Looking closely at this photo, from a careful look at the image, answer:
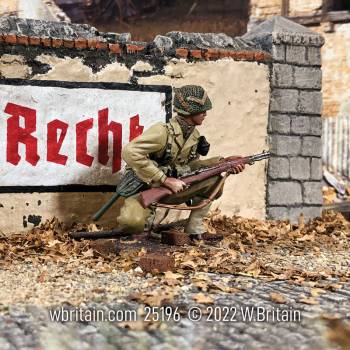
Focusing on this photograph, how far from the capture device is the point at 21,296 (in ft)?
13.8

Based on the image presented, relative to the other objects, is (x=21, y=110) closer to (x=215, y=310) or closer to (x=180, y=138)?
(x=180, y=138)

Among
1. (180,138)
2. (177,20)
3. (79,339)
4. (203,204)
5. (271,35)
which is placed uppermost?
(177,20)

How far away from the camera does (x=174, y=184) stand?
5.92 meters

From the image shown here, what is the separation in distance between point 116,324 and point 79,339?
0.96 feet

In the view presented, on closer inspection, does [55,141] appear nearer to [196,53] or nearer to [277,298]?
[196,53]

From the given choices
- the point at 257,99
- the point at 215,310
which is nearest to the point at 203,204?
the point at 257,99

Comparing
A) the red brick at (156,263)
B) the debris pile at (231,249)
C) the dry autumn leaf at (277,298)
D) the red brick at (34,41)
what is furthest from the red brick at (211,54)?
the dry autumn leaf at (277,298)

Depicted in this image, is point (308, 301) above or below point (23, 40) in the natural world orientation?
below

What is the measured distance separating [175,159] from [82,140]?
1.06 meters

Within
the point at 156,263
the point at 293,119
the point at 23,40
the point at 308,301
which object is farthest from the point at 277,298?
the point at 293,119

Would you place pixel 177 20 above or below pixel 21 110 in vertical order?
above

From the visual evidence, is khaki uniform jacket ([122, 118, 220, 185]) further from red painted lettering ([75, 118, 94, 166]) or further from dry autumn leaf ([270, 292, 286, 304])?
dry autumn leaf ([270, 292, 286, 304])

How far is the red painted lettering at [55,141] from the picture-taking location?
21.6ft

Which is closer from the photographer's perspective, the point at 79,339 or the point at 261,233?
the point at 79,339
